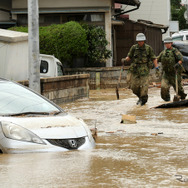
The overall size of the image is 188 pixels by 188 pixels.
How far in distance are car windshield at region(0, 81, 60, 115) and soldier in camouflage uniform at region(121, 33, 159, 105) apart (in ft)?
24.0

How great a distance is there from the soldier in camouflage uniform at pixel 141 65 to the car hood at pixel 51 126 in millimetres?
8046

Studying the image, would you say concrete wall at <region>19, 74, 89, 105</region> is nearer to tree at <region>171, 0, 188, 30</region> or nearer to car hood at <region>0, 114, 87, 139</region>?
car hood at <region>0, 114, 87, 139</region>

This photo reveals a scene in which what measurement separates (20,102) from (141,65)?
806 centimetres

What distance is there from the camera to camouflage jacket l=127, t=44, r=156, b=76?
50.1 ft

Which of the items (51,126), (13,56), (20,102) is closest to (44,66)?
(13,56)

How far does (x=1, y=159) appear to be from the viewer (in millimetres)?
6523

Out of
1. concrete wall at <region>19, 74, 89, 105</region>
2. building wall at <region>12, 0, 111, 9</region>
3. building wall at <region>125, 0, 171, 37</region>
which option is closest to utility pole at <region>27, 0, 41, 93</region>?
concrete wall at <region>19, 74, 89, 105</region>

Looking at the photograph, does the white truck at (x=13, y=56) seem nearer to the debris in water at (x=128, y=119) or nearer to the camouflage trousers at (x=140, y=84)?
the camouflage trousers at (x=140, y=84)

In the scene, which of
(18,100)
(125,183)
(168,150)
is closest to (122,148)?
(168,150)

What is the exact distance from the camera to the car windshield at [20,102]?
7438mm

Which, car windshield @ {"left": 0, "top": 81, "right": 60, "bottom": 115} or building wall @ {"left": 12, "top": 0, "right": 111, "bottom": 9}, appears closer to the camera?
car windshield @ {"left": 0, "top": 81, "right": 60, "bottom": 115}

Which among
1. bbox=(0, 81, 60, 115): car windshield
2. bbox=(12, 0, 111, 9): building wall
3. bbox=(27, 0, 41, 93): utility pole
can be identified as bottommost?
bbox=(0, 81, 60, 115): car windshield

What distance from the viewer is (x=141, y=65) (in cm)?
1541

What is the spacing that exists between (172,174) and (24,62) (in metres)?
11.1
